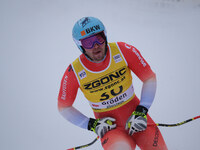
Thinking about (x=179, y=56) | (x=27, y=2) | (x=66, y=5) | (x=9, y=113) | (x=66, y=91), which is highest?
(x=27, y=2)

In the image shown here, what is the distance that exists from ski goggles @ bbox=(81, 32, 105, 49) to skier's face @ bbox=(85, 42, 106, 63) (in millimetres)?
32

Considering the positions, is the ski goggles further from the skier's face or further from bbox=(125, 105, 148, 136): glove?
bbox=(125, 105, 148, 136): glove

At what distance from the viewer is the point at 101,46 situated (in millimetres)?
2150

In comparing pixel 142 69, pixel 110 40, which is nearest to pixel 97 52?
pixel 142 69

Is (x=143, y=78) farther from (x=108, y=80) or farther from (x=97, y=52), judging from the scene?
(x=97, y=52)

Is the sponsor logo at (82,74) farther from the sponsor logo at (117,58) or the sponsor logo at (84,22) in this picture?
the sponsor logo at (84,22)

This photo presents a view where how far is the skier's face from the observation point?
2137mm

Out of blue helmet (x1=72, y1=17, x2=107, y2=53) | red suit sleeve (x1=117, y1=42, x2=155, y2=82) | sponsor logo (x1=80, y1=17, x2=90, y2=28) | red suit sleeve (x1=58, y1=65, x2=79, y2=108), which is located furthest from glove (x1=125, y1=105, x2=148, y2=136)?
sponsor logo (x1=80, y1=17, x2=90, y2=28)

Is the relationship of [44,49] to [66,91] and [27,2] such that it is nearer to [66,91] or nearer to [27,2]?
[27,2]

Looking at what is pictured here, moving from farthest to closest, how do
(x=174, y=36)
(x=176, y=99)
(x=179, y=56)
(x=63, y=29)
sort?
(x=63, y=29) < (x=174, y=36) < (x=179, y=56) < (x=176, y=99)

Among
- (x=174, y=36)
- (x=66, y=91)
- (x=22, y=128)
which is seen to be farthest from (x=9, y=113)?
(x=174, y=36)

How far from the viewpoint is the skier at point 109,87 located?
213 centimetres

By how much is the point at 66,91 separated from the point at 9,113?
3365mm

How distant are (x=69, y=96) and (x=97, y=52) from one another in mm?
572
